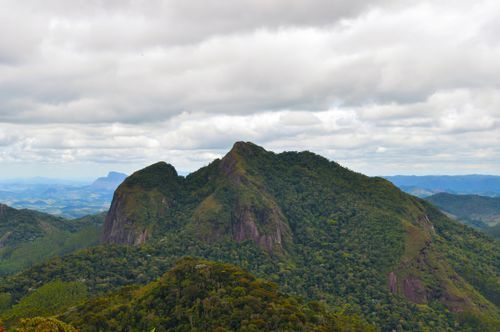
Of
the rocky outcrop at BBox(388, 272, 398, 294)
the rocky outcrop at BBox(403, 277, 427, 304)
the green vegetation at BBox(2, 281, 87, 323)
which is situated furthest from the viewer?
the rocky outcrop at BBox(388, 272, 398, 294)

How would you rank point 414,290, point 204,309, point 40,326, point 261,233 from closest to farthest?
point 40,326 → point 204,309 → point 414,290 → point 261,233

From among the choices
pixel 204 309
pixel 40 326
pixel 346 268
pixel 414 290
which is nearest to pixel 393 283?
pixel 414 290

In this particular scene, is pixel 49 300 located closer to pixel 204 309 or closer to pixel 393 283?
pixel 204 309

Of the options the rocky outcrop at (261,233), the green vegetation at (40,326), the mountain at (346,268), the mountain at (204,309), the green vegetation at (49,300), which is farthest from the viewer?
the rocky outcrop at (261,233)

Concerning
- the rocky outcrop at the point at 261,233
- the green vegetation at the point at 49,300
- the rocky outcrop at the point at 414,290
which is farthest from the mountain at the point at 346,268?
the green vegetation at the point at 49,300

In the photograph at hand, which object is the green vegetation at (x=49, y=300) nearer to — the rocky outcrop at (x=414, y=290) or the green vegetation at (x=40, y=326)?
the green vegetation at (x=40, y=326)

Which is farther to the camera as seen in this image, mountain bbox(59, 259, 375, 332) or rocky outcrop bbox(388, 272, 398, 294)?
rocky outcrop bbox(388, 272, 398, 294)

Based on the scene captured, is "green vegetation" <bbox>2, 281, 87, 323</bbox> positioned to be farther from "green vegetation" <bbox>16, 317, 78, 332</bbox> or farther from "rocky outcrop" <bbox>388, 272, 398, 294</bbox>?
"rocky outcrop" <bbox>388, 272, 398, 294</bbox>

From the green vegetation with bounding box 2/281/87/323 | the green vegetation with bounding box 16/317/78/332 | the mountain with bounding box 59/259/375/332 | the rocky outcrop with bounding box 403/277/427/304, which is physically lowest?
the rocky outcrop with bounding box 403/277/427/304

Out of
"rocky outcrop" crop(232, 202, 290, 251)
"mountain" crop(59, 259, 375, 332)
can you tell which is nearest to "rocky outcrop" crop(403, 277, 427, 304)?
"rocky outcrop" crop(232, 202, 290, 251)

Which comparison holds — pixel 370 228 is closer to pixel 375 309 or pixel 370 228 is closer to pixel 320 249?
pixel 320 249
